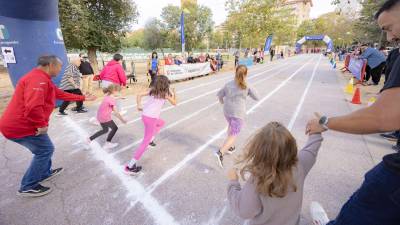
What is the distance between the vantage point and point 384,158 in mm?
1370

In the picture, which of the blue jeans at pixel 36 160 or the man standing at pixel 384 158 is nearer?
the man standing at pixel 384 158

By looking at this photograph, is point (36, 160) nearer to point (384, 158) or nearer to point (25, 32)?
point (384, 158)

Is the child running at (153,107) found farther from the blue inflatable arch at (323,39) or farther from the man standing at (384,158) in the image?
the blue inflatable arch at (323,39)

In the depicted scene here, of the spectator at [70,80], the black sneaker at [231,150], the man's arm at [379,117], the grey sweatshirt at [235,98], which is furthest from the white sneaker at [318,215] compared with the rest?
the spectator at [70,80]

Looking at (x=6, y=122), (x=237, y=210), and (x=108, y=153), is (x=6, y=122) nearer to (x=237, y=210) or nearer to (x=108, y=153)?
(x=108, y=153)

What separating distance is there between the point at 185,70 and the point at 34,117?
502 inches

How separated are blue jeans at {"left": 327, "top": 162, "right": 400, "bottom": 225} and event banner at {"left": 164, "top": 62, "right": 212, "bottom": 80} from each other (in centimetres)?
1276

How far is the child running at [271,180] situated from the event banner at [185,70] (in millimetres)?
12512

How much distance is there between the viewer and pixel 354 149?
4.65 meters

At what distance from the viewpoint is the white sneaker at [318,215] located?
2476mm

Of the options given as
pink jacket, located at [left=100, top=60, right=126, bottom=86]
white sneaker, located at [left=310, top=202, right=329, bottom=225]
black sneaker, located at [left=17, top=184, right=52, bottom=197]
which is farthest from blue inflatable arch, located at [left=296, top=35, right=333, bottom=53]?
black sneaker, located at [left=17, top=184, right=52, bottom=197]

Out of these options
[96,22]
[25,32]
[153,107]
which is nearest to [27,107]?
[153,107]

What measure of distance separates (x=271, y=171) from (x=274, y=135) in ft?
0.76

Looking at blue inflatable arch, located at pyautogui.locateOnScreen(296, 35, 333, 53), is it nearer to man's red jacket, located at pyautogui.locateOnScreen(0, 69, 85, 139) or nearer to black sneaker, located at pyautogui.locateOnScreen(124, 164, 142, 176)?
black sneaker, located at pyautogui.locateOnScreen(124, 164, 142, 176)
